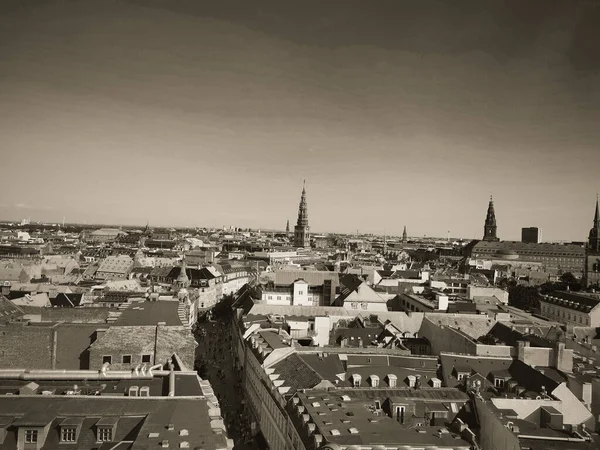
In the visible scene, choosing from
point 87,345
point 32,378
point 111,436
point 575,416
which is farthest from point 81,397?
point 575,416

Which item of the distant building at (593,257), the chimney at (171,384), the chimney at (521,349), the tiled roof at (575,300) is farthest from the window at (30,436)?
the distant building at (593,257)

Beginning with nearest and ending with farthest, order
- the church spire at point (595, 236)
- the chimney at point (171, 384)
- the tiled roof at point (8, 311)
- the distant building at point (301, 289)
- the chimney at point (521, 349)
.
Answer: the chimney at point (171, 384)
the tiled roof at point (8, 311)
the chimney at point (521, 349)
the distant building at point (301, 289)
the church spire at point (595, 236)

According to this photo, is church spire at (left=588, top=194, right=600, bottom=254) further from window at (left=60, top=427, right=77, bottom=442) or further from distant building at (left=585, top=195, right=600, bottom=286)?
window at (left=60, top=427, right=77, bottom=442)

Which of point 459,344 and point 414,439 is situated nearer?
point 414,439

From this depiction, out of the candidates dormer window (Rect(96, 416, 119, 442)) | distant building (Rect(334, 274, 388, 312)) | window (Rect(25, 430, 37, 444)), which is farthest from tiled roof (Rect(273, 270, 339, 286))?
window (Rect(25, 430, 37, 444))

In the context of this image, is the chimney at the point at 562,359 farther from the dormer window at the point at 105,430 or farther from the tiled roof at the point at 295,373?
the dormer window at the point at 105,430

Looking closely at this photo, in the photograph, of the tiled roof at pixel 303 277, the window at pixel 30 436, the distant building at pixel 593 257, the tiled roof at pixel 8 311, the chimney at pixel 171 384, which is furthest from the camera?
the distant building at pixel 593 257

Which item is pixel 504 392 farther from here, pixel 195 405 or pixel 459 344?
pixel 195 405
